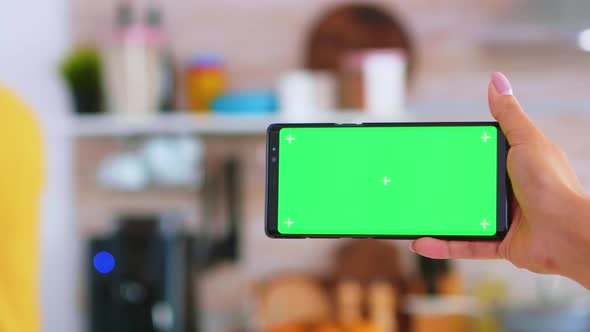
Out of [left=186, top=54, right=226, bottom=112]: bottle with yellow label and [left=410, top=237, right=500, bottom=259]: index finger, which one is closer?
[left=410, top=237, right=500, bottom=259]: index finger

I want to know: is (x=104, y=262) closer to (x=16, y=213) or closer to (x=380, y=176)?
(x=16, y=213)

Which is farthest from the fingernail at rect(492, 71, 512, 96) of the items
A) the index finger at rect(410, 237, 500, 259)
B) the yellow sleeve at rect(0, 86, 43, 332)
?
the yellow sleeve at rect(0, 86, 43, 332)

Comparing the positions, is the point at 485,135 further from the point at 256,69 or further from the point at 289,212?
the point at 256,69

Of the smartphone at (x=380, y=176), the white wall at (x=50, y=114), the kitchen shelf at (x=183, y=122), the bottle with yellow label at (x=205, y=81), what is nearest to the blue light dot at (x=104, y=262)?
the white wall at (x=50, y=114)

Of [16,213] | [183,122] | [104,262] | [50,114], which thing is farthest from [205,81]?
[16,213]

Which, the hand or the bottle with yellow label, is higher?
the bottle with yellow label

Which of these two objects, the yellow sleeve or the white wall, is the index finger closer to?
the yellow sleeve

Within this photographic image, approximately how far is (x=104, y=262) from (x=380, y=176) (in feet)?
4.09

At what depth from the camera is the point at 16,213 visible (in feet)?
2.91

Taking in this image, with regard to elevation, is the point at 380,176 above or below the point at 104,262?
above

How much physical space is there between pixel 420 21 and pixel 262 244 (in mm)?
702

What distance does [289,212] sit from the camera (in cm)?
59

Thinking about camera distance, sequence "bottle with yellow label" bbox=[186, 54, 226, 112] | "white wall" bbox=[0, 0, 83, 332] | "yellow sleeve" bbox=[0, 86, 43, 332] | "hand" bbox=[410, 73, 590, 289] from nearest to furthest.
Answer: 1. "hand" bbox=[410, 73, 590, 289]
2. "yellow sleeve" bbox=[0, 86, 43, 332]
3. "white wall" bbox=[0, 0, 83, 332]
4. "bottle with yellow label" bbox=[186, 54, 226, 112]

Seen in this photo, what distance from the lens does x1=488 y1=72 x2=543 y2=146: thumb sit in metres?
0.56
